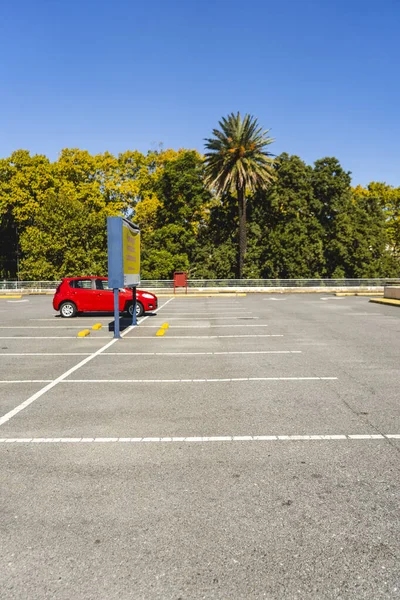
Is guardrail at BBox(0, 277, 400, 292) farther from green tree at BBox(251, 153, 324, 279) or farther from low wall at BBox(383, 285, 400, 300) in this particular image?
low wall at BBox(383, 285, 400, 300)

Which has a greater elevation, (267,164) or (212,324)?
(267,164)

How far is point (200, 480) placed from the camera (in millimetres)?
4340

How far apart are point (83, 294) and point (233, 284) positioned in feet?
73.2

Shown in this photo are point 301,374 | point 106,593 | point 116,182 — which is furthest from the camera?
point 116,182

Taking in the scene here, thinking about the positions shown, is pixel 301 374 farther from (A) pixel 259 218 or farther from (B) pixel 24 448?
(A) pixel 259 218

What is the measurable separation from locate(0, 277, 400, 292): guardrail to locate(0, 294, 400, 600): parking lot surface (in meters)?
29.5

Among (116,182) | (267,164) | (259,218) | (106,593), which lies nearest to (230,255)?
(259,218)

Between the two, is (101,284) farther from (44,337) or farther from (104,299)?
(44,337)

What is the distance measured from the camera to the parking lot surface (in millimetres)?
3021

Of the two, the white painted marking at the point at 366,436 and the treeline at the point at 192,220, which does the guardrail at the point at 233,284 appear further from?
the white painted marking at the point at 366,436

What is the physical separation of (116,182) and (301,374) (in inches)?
1864

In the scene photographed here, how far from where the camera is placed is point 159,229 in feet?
160

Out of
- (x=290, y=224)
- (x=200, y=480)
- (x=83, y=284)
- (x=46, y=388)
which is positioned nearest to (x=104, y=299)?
(x=83, y=284)

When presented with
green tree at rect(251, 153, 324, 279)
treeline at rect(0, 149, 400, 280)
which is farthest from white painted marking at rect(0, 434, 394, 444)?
green tree at rect(251, 153, 324, 279)
